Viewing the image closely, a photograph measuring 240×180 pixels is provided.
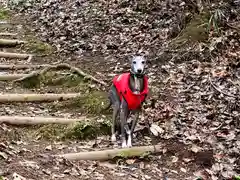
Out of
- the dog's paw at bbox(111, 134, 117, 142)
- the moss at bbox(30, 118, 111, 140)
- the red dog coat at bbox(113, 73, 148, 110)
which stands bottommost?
the dog's paw at bbox(111, 134, 117, 142)

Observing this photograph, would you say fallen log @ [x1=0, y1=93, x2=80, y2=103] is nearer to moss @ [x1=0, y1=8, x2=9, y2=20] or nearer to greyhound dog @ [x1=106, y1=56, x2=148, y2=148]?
greyhound dog @ [x1=106, y1=56, x2=148, y2=148]

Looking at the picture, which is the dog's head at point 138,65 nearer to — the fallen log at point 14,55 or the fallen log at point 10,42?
the fallen log at point 14,55

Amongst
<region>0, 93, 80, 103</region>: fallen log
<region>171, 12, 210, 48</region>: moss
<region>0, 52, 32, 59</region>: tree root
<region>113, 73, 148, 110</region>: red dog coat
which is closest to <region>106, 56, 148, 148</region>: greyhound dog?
<region>113, 73, 148, 110</region>: red dog coat

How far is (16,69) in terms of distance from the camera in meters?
9.44

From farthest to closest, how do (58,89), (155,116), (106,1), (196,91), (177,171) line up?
(106,1) → (58,89) → (196,91) → (155,116) → (177,171)

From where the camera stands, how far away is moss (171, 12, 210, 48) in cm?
918

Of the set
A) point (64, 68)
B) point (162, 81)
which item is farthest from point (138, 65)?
point (64, 68)

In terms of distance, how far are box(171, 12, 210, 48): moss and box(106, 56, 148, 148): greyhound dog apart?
3.07 metres

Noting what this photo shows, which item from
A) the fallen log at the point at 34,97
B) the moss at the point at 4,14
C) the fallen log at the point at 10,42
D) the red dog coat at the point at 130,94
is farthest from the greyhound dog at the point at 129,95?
the moss at the point at 4,14

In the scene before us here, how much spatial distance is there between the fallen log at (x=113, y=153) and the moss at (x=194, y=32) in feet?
11.2

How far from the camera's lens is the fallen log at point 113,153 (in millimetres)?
5914

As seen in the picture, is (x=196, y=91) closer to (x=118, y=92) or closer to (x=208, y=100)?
(x=208, y=100)

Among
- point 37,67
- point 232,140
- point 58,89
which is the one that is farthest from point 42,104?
point 232,140

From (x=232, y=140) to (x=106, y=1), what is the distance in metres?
7.54
